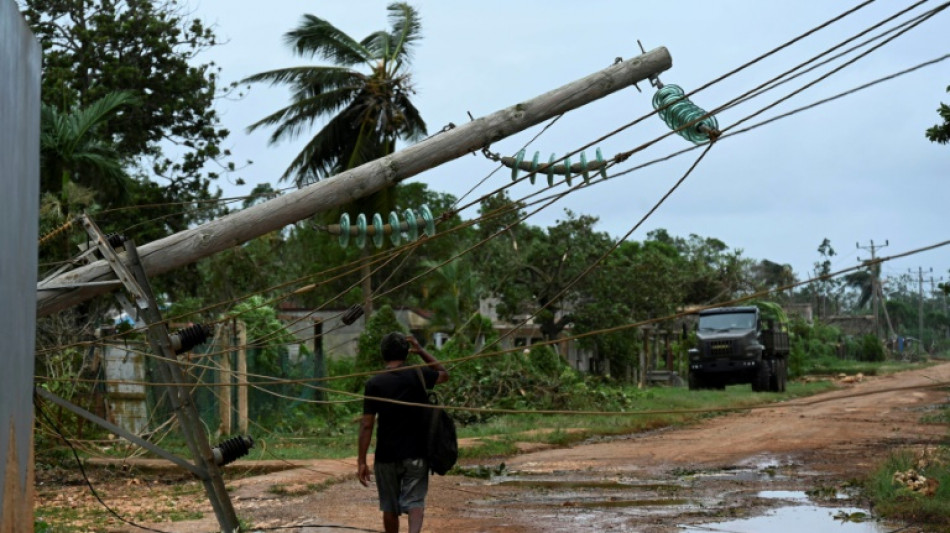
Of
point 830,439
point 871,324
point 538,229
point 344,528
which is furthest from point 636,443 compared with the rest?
point 871,324

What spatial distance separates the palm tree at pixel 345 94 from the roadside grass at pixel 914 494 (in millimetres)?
19431

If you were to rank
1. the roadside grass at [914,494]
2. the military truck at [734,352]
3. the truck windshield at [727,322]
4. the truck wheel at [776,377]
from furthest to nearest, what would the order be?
1. the truck wheel at [776,377]
2. the truck windshield at [727,322]
3. the military truck at [734,352]
4. the roadside grass at [914,494]

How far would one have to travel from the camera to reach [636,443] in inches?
794

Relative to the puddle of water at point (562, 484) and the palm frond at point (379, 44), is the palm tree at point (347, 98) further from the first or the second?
the puddle of water at point (562, 484)

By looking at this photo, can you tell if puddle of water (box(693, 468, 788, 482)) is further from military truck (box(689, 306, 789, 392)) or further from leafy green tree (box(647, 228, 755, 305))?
leafy green tree (box(647, 228, 755, 305))

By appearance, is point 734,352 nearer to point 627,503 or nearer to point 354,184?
point 627,503

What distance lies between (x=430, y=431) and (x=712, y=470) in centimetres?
833

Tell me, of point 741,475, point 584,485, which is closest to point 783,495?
point 741,475

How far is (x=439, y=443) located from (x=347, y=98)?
78.2ft

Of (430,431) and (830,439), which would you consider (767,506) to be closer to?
(430,431)

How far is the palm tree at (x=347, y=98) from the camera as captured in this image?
30.3 metres

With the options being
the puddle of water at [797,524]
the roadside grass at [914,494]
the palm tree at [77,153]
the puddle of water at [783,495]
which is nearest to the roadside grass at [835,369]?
the palm tree at [77,153]

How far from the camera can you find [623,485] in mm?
13859

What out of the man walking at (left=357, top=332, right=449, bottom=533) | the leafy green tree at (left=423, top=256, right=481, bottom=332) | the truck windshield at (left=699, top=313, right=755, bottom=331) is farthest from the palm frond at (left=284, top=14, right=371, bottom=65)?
the man walking at (left=357, top=332, right=449, bottom=533)
